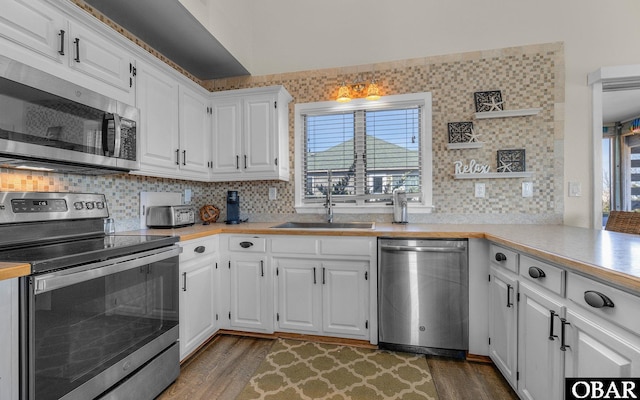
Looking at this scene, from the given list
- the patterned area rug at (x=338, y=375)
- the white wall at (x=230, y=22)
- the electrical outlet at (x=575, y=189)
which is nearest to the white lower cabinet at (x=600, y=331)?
the patterned area rug at (x=338, y=375)

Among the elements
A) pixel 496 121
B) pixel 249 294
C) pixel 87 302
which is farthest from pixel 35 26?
pixel 496 121

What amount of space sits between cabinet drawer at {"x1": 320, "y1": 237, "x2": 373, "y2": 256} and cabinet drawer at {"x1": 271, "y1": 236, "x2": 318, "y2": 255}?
0.08 metres

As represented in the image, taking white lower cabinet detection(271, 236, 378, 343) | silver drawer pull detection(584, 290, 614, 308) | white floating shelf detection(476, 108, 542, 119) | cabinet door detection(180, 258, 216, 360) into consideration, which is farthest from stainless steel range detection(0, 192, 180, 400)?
white floating shelf detection(476, 108, 542, 119)

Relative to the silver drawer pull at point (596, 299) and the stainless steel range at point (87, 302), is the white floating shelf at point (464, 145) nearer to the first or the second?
the silver drawer pull at point (596, 299)

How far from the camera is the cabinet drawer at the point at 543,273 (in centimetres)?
122

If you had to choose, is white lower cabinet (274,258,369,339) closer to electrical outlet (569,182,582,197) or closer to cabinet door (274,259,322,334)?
cabinet door (274,259,322,334)

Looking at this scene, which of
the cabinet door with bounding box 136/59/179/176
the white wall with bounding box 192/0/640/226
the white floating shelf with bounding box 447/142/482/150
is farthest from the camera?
the white floating shelf with bounding box 447/142/482/150

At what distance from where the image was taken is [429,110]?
268 cm

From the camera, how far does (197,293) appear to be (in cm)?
212

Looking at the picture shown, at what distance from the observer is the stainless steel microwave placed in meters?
1.20

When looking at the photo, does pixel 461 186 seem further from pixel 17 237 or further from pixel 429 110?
pixel 17 237

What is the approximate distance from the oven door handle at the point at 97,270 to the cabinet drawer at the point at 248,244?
2.04ft

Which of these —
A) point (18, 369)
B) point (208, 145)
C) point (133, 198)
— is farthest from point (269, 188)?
point (18, 369)

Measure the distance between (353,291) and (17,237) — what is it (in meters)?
1.97
